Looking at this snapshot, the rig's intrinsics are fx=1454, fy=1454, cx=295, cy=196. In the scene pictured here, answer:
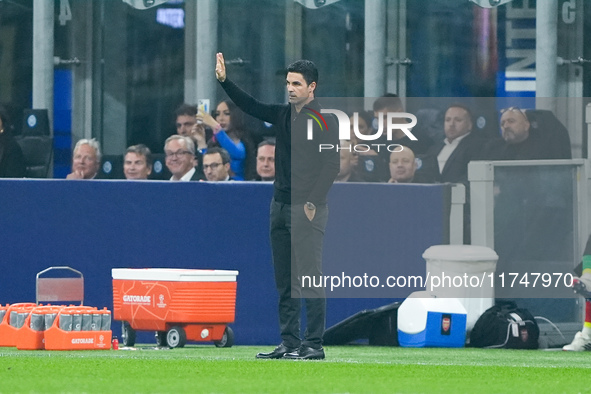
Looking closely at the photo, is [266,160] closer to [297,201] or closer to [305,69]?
[297,201]

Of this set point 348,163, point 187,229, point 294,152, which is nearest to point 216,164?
point 187,229

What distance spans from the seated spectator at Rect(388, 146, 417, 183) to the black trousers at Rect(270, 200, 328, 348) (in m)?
2.40

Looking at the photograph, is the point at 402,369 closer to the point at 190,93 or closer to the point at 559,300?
the point at 559,300

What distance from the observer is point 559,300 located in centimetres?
1122

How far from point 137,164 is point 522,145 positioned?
3110mm

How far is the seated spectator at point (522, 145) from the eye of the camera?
11305 millimetres

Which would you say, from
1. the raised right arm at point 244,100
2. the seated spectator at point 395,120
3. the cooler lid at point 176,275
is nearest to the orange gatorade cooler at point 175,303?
the cooler lid at point 176,275

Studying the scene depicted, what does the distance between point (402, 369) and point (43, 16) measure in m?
7.90

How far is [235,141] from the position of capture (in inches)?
483

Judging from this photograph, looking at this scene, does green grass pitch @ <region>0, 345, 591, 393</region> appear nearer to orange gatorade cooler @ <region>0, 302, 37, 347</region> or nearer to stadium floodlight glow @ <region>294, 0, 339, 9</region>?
orange gatorade cooler @ <region>0, 302, 37, 347</region>

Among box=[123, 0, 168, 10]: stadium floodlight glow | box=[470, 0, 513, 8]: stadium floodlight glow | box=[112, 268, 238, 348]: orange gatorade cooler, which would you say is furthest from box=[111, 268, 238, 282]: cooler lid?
box=[123, 0, 168, 10]: stadium floodlight glow

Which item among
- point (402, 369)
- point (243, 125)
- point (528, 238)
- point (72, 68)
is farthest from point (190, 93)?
point (402, 369)

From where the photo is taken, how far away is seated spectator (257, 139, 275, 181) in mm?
11750

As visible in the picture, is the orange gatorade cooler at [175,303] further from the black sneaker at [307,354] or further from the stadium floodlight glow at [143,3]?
the stadium floodlight glow at [143,3]
